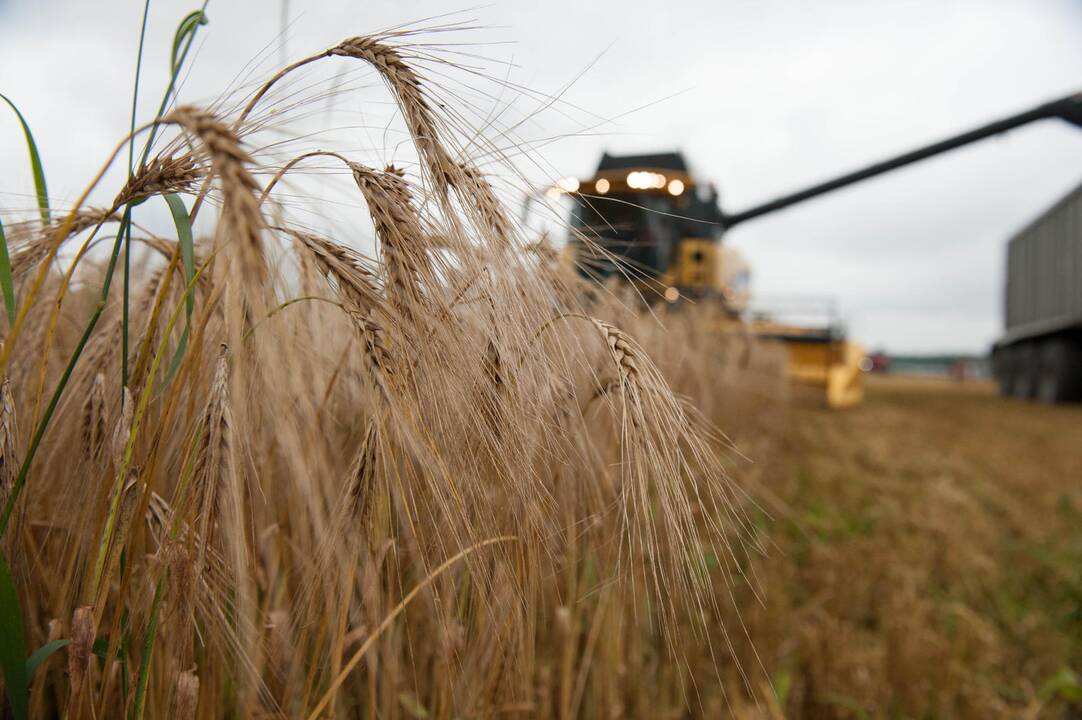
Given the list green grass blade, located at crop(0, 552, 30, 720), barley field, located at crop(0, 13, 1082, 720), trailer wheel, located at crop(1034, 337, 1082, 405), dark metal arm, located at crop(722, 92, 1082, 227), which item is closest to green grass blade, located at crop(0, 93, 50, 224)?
barley field, located at crop(0, 13, 1082, 720)

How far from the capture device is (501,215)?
1.79 feet

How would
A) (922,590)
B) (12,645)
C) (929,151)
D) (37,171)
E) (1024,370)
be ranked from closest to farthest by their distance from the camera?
(12,645) → (37,171) → (922,590) → (929,151) → (1024,370)

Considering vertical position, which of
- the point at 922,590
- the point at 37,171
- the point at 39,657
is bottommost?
the point at 922,590

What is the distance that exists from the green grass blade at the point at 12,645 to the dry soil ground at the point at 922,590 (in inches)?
56.5

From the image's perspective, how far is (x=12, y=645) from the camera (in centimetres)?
52

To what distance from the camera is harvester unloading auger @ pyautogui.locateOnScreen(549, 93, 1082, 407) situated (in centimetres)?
70

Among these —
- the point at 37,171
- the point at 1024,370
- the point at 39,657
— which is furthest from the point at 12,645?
the point at 1024,370

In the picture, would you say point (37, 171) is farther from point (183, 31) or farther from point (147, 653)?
point (147, 653)

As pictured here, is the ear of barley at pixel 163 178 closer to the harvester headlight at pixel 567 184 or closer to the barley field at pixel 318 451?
the barley field at pixel 318 451

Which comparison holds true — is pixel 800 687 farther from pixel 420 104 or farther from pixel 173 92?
pixel 173 92

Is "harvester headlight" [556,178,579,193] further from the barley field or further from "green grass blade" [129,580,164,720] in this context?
"green grass blade" [129,580,164,720]

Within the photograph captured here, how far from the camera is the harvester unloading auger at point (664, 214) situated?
704 mm

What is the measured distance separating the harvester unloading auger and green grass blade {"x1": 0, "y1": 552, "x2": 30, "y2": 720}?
0.54 meters

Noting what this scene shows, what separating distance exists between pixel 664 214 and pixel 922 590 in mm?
2244
